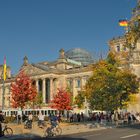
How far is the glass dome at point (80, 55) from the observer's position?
4899 inches

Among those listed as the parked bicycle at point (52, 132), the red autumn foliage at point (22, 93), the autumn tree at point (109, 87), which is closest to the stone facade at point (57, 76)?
the red autumn foliage at point (22, 93)

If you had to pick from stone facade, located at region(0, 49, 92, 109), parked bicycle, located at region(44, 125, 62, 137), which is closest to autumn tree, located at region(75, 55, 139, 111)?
parked bicycle, located at region(44, 125, 62, 137)

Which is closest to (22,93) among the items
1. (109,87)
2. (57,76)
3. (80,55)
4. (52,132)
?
(109,87)

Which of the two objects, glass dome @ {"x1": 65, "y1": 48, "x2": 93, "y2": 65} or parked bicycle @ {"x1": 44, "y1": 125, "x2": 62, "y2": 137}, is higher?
glass dome @ {"x1": 65, "y1": 48, "x2": 93, "y2": 65}

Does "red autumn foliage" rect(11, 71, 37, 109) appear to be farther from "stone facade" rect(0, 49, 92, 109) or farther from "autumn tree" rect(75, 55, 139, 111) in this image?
"stone facade" rect(0, 49, 92, 109)

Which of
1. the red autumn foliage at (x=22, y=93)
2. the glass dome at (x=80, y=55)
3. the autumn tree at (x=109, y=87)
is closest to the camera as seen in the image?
the autumn tree at (x=109, y=87)

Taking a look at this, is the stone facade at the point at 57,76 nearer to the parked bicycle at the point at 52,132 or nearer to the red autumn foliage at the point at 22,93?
the red autumn foliage at the point at 22,93

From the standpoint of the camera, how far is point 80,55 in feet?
→ 413

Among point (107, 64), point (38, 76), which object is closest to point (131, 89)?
point (107, 64)

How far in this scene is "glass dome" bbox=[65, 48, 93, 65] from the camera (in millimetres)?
124438

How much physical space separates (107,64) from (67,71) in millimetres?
46058

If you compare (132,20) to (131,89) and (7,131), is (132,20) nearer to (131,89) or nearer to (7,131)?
(7,131)

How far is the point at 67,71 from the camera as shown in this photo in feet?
327

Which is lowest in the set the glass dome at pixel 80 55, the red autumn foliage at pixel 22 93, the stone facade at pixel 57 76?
the red autumn foliage at pixel 22 93
